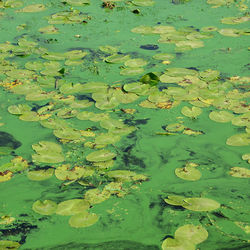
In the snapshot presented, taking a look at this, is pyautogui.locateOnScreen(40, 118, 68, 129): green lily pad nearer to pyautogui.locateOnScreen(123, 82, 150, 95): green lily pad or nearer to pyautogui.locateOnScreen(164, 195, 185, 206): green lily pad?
pyautogui.locateOnScreen(123, 82, 150, 95): green lily pad

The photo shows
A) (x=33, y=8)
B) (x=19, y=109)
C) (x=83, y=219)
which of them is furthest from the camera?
(x=33, y=8)

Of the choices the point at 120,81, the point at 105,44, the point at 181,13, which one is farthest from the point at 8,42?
the point at 181,13

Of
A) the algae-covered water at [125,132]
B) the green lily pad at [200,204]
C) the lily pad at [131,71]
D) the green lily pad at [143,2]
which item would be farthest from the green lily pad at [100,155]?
the green lily pad at [143,2]

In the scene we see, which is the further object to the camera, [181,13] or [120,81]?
[181,13]

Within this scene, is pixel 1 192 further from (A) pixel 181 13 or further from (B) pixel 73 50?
(A) pixel 181 13

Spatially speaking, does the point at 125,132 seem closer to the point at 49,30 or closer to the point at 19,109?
the point at 19,109

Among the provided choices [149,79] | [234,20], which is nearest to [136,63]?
[149,79]

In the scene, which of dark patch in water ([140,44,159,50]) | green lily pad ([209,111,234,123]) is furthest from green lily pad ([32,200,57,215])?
dark patch in water ([140,44,159,50])

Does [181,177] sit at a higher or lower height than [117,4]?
lower
